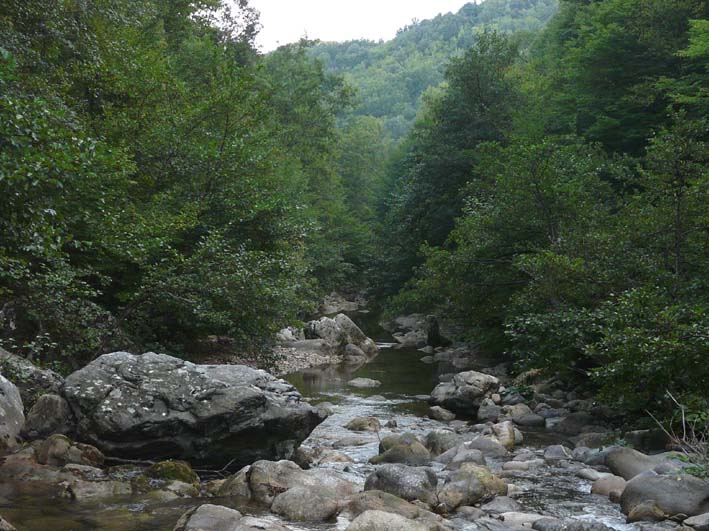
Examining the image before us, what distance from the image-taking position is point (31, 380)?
9656 mm

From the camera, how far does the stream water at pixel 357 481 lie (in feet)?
22.3

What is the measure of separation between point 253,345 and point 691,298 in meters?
9.36

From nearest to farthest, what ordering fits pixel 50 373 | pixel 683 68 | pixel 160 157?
1. pixel 50 373
2. pixel 160 157
3. pixel 683 68

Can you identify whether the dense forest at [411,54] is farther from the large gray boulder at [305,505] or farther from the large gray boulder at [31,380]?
the large gray boulder at [305,505]

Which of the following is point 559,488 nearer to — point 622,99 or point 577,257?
point 577,257

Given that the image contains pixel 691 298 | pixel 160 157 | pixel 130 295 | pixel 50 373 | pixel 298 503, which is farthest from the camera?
pixel 160 157

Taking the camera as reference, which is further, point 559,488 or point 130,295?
point 130,295

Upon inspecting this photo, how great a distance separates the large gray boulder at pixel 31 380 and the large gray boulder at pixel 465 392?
8.26 meters

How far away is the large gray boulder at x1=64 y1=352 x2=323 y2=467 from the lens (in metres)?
8.49

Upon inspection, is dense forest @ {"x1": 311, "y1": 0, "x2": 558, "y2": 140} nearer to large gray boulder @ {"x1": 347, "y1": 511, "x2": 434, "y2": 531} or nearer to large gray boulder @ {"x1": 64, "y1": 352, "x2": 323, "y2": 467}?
large gray boulder @ {"x1": 64, "y1": 352, "x2": 323, "y2": 467}

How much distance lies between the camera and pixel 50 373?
10031 mm

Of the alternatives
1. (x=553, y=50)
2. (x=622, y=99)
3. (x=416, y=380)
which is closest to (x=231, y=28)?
(x=553, y=50)

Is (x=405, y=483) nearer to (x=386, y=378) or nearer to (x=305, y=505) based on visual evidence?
(x=305, y=505)

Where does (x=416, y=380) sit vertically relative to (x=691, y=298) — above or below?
below
